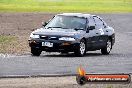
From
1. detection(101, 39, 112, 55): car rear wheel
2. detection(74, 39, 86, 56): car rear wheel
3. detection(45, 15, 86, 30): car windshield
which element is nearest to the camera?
detection(74, 39, 86, 56): car rear wheel

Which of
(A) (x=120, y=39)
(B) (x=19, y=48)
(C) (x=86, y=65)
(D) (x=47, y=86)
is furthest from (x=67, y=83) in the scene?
(A) (x=120, y=39)

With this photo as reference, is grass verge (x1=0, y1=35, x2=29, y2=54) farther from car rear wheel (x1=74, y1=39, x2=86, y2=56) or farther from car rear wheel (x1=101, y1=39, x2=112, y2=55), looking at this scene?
car rear wheel (x1=101, y1=39, x2=112, y2=55)

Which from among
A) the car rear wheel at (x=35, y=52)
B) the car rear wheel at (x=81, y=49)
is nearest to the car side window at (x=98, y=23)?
the car rear wheel at (x=81, y=49)

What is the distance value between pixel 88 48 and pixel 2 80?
9.09 m

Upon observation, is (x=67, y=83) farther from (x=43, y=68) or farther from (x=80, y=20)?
(x=80, y=20)

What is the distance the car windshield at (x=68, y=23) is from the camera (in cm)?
2458

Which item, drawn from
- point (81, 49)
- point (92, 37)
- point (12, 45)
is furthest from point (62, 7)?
point (81, 49)

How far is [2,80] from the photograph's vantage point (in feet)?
51.4

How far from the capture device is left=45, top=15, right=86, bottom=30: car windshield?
2458 centimetres

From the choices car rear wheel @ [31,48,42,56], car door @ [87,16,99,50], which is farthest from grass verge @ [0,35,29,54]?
car door @ [87,16,99,50]

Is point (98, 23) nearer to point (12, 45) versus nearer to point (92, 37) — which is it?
point (92, 37)

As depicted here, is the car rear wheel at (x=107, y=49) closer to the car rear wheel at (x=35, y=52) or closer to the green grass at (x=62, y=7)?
the car rear wheel at (x=35, y=52)

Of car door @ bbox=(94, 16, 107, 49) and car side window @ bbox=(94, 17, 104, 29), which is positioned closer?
car door @ bbox=(94, 16, 107, 49)

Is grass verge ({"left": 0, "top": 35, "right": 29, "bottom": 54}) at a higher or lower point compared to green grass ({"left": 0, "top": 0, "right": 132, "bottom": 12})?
higher
